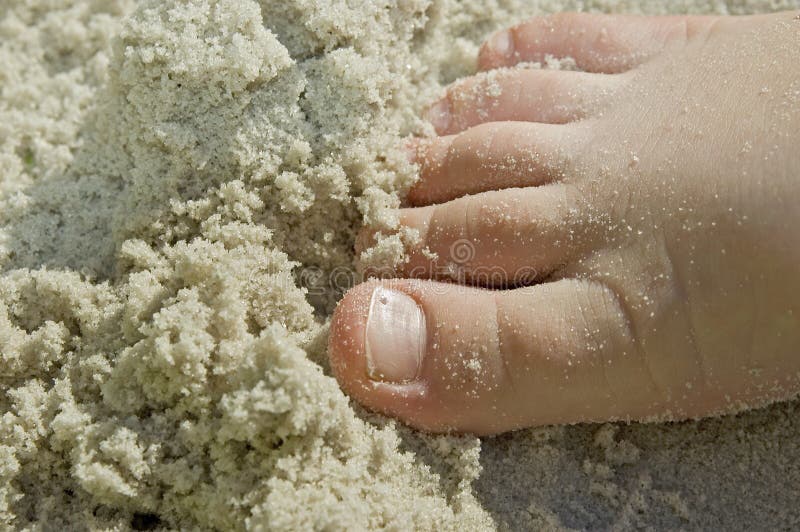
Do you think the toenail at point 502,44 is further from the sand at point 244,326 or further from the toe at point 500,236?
the toe at point 500,236

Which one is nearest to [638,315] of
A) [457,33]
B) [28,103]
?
[457,33]

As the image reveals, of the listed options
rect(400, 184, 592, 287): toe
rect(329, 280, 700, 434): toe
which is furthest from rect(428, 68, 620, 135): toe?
rect(329, 280, 700, 434): toe

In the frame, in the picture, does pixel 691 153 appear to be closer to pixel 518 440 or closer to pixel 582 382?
pixel 582 382

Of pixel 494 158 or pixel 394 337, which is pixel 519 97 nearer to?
pixel 494 158

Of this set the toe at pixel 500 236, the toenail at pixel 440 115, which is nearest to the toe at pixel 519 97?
the toenail at pixel 440 115

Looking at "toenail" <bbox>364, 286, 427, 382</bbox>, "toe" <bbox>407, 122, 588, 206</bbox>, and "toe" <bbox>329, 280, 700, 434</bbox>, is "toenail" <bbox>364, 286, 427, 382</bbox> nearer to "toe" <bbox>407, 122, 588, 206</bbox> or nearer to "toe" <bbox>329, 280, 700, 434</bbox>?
"toe" <bbox>329, 280, 700, 434</bbox>

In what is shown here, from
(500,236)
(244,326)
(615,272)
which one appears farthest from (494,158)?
(244,326)

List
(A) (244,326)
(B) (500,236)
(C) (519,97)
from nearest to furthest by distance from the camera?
(A) (244,326)
(B) (500,236)
(C) (519,97)
